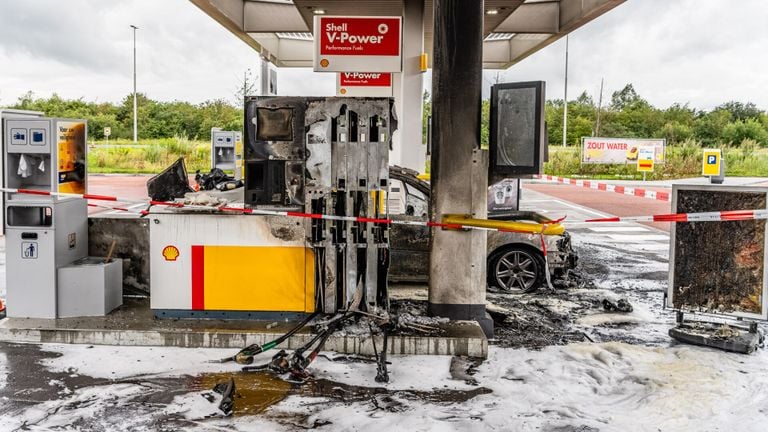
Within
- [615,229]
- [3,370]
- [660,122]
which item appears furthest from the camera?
[660,122]

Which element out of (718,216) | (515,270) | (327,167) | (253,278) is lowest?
(515,270)

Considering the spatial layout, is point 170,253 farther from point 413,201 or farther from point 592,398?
point 592,398

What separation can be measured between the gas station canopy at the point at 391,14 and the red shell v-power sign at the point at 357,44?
1.92 meters

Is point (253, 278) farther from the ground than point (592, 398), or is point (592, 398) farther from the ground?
point (253, 278)

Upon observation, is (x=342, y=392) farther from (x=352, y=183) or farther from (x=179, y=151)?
(x=179, y=151)

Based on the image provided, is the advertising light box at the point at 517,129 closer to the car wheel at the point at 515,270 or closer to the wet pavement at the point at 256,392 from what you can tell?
the wet pavement at the point at 256,392

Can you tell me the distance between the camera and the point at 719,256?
7340 mm

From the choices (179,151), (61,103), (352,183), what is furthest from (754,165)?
(61,103)

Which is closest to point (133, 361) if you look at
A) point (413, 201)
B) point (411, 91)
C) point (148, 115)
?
point (413, 201)

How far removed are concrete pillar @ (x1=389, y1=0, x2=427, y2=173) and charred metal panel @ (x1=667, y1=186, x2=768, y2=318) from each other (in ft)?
23.8

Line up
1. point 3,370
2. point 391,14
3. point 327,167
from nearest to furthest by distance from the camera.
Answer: point 3,370 → point 327,167 → point 391,14

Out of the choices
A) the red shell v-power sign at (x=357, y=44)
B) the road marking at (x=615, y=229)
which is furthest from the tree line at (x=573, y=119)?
the red shell v-power sign at (x=357, y=44)

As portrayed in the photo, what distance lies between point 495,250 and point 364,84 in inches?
219

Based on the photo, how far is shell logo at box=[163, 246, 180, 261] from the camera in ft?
23.1
